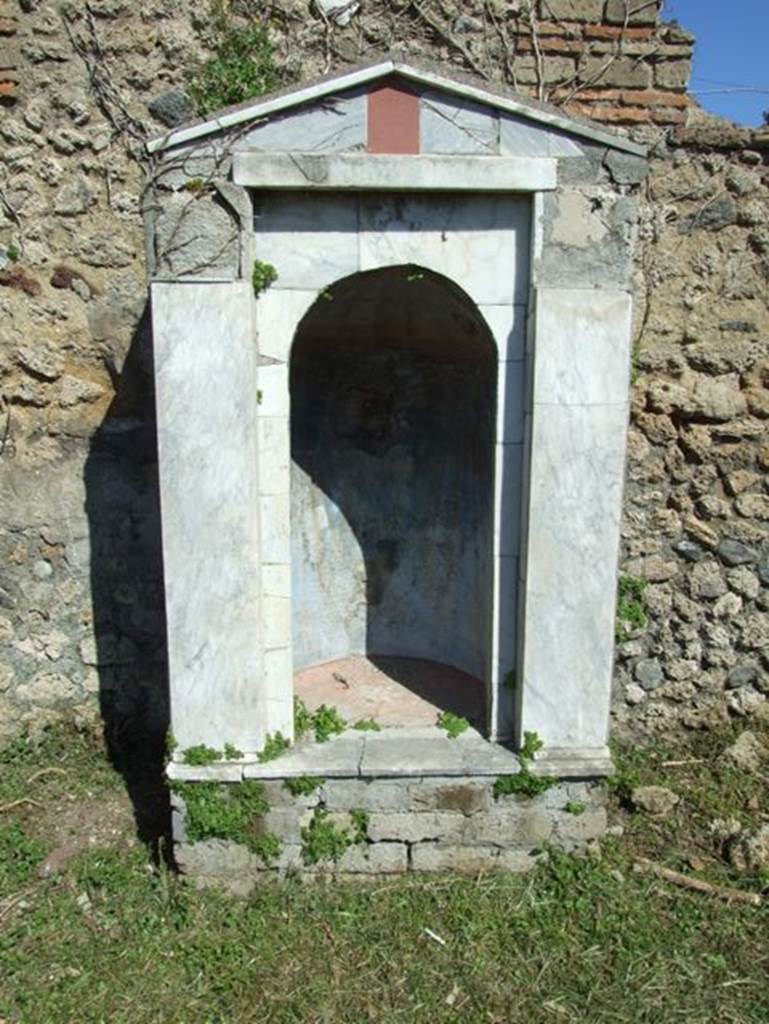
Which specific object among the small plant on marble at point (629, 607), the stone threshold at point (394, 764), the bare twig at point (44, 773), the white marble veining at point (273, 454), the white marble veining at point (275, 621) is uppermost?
the white marble veining at point (273, 454)

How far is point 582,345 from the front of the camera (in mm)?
3254

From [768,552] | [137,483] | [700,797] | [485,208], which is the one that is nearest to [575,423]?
[485,208]

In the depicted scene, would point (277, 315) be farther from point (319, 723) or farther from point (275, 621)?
point (319, 723)

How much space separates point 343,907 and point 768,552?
3101 millimetres

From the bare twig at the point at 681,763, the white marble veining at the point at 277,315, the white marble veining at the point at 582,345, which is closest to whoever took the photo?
the white marble veining at the point at 582,345

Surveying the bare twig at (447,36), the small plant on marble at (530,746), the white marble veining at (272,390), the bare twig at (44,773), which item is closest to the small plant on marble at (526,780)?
the small plant on marble at (530,746)

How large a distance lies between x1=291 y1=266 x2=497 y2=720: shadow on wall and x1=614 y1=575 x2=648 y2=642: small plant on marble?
0.83m

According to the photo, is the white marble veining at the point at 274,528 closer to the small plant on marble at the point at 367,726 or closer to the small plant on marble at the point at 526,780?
the small plant on marble at the point at 367,726

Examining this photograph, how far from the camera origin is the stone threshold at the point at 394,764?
11.6 ft

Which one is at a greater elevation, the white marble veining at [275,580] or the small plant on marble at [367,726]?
the white marble veining at [275,580]

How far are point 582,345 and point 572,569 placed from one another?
38.3 inches

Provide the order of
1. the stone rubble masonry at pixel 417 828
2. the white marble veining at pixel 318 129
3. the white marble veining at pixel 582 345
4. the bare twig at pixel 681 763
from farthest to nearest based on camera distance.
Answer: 1. the bare twig at pixel 681 763
2. the stone rubble masonry at pixel 417 828
3. the white marble veining at pixel 582 345
4. the white marble veining at pixel 318 129

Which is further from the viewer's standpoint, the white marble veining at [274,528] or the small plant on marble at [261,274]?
the white marble veining at [274,528]

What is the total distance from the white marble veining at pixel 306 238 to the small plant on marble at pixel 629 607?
252cm
